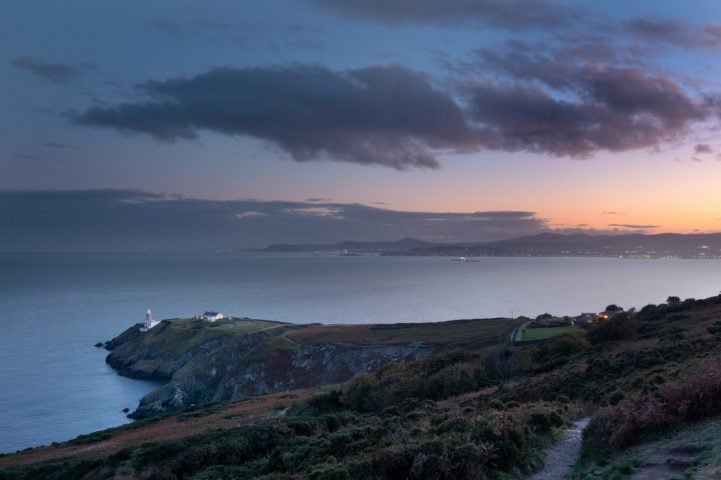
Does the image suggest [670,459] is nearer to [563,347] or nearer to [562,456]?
[562,456]

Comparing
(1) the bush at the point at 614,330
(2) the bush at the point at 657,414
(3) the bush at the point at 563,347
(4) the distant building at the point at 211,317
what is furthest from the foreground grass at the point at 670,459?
(4) the distant building at the point at 211,317

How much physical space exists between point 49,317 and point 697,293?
188m

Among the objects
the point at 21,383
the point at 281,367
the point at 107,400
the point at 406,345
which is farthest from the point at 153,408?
the point at 406,345

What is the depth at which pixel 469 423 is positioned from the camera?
1480 centimetres

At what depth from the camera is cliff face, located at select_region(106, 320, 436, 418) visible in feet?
221

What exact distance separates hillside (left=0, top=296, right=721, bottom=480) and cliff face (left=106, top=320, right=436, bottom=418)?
25737mm

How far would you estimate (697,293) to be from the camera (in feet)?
562

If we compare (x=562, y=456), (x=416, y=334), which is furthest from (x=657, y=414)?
(x=416, y=334)

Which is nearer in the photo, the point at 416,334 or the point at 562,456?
the point at 562,456

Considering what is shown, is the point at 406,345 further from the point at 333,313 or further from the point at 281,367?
the point at 333,313

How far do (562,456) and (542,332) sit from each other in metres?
44.5

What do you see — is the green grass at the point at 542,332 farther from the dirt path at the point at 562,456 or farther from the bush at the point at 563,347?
the dirt path at the point at 562,456

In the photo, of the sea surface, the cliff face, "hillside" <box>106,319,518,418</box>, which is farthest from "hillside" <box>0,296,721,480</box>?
the sea surface

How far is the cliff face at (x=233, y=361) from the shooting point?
6750 cm
